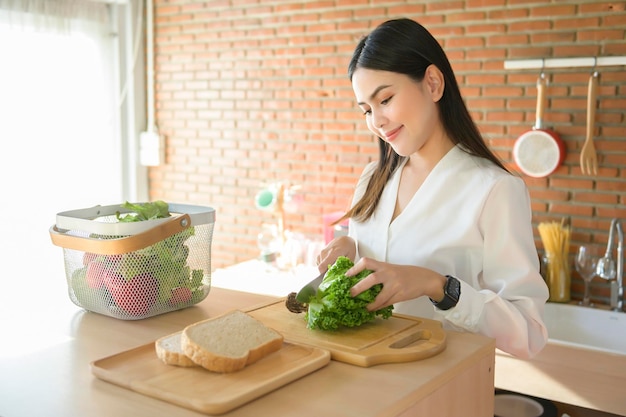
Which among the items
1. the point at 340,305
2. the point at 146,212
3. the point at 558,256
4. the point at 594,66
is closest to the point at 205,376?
the point at 340,305

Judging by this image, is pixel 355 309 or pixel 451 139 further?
pixel 451 139

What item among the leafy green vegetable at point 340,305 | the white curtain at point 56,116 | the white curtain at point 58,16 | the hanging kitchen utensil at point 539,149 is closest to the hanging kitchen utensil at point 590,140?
the hanging kitchen utensil at point 539,149

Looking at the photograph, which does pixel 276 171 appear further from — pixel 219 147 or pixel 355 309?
pixel 355 309

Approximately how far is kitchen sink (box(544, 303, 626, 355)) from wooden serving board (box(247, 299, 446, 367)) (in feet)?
5.64

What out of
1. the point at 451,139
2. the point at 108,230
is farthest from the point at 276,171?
the point at 108,230

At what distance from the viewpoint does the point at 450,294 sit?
1582mm

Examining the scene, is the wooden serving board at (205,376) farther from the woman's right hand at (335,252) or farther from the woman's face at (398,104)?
the woman's face at (398,104)

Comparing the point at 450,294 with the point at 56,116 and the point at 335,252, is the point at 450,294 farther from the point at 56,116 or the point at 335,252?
the point at 56,116

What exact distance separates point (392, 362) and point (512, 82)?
234 centimetres

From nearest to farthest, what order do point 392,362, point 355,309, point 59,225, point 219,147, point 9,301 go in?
1. point 392,362
2. point 355,309
3. point 59,225
4. point 9,301
5. point 219,147

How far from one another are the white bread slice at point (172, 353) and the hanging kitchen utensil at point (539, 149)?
7.62 feet

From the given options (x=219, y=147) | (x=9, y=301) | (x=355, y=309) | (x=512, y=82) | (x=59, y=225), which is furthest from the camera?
(x=219, y=147)

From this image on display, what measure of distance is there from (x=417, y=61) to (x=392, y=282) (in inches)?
22.6

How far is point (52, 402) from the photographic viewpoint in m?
1.15
